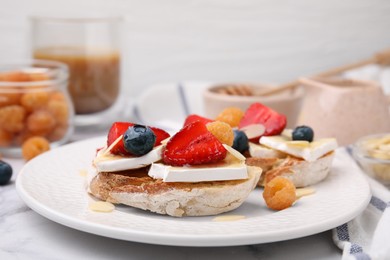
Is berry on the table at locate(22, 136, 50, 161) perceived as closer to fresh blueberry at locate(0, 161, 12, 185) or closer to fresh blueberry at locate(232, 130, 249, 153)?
fresh blueberry at locate(0, 161, 12, 185)

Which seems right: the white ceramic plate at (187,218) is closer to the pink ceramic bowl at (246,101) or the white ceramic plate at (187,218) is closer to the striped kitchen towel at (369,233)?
the striped kitchen towel at (369,233)

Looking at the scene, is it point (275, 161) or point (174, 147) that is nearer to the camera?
point (174, 147)

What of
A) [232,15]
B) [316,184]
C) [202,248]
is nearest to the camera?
[202,248]

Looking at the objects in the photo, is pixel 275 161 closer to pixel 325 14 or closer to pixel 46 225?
pixel 46 225

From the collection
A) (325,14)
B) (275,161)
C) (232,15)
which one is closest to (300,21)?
(325,14)

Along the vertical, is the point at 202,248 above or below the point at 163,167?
below

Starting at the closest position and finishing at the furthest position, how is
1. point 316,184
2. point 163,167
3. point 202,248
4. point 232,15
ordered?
point 202,248 < point 163,167 < point 316,184 < point 232,15

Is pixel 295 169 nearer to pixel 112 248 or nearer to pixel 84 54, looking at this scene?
pixel 112 248
